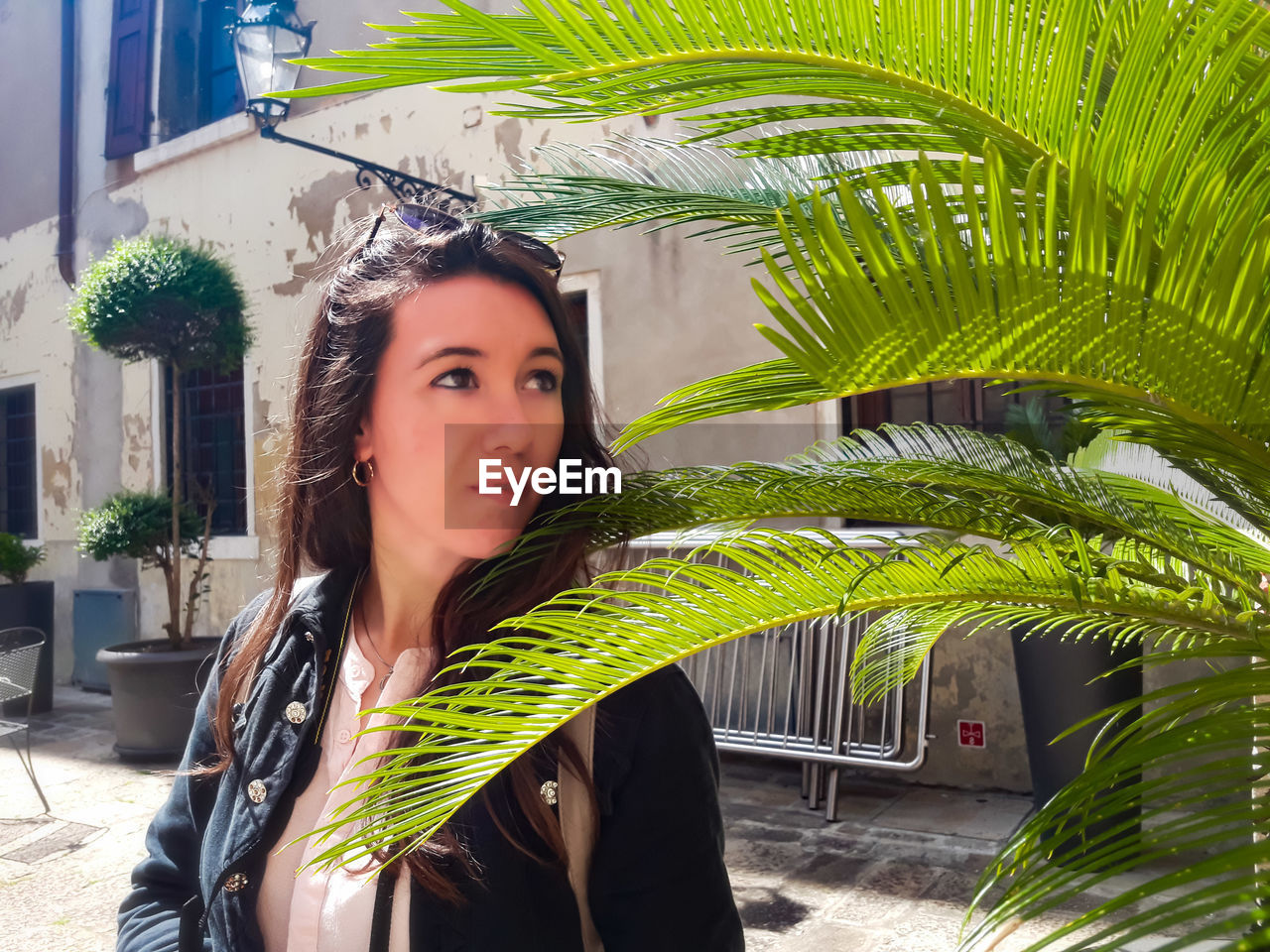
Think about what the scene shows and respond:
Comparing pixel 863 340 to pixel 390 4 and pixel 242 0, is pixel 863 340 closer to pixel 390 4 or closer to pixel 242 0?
pixel 390 4

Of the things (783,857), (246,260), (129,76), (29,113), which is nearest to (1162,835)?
(783,857)

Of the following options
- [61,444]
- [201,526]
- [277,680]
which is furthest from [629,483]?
[61,444]

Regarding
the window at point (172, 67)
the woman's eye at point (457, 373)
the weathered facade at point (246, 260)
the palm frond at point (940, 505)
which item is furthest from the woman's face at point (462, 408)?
the window at point (172, 67)

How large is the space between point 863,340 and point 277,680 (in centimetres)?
95

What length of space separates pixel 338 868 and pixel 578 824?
10.5 inches

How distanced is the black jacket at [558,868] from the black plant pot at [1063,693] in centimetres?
285

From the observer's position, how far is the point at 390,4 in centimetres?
707

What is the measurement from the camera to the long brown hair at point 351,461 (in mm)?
1203

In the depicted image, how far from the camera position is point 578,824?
1207 mm

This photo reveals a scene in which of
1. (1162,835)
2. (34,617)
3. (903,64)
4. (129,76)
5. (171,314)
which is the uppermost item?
(129,76)

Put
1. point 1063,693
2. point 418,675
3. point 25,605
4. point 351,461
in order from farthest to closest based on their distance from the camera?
point 25,605, point 1063,693, point 351,461, point 418,675

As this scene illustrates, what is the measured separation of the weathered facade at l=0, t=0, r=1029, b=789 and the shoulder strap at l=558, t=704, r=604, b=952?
3.62m

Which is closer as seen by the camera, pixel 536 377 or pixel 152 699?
pixel 536 377

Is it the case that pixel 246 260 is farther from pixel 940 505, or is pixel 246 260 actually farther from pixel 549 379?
pixel 940 505
